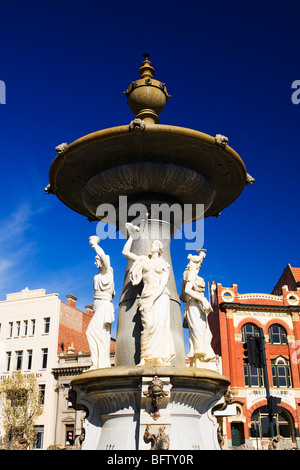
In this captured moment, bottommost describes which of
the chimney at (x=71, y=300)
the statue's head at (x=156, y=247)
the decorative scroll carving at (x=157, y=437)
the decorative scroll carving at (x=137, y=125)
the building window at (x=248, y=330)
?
the decorative scroll carving at (x=157, y=437)

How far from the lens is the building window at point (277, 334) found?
37125 mm

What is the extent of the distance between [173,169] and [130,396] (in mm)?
4225

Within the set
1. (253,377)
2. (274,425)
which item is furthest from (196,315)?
(274,425)

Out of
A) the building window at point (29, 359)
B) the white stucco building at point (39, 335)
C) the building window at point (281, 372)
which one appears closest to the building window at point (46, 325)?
the white stucco building at point (39, 335)

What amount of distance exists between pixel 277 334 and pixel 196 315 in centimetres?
3115

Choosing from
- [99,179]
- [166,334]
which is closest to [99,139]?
[99,179]

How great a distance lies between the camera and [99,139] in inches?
331

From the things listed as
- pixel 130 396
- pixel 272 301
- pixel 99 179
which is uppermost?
pixel 272 301

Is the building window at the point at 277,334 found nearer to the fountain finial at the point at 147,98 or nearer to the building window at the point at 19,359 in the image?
the building window at the point at 19,359

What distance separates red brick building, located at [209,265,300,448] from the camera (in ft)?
111

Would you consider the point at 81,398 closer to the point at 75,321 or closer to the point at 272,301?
the point at 272,301

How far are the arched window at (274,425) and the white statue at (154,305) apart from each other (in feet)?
94.9

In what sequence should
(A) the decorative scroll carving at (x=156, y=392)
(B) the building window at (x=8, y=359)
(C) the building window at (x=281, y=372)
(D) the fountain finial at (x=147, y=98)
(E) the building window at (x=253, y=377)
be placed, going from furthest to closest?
(B) the building window at (x=8, y=359) < (C) the building window at (x=281, y=372) < (E) the building window at (x=253, y=377) < (D) the fountain finial at (x=147, y=98) < (A) the decorative scroll carving at (x=156, y=392)

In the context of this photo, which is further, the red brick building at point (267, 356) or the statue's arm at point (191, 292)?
the red brick building at point (267, 356)
